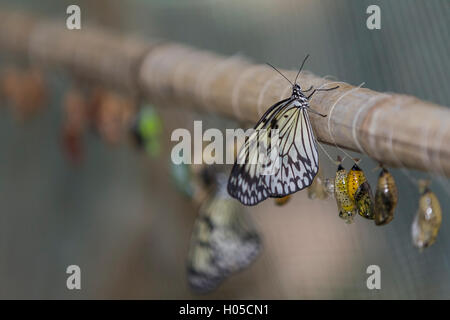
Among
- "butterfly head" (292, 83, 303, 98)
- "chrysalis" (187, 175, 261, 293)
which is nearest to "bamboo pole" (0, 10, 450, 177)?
"butterfly head" (292, 83, 303, 98)

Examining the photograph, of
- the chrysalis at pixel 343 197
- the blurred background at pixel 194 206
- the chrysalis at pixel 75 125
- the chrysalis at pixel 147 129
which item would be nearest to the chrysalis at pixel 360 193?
the chrysalis at pixel 343 197

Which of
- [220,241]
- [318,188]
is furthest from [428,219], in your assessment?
[220,241]

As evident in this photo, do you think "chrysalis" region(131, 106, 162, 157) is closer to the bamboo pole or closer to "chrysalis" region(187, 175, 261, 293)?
the bamboo pole

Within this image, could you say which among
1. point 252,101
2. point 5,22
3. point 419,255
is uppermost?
point 5,22

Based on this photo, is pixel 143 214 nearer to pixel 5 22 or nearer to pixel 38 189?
pixel 38 189

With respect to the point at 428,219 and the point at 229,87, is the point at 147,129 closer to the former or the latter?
the point at 229,87

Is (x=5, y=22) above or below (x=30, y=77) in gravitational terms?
above
